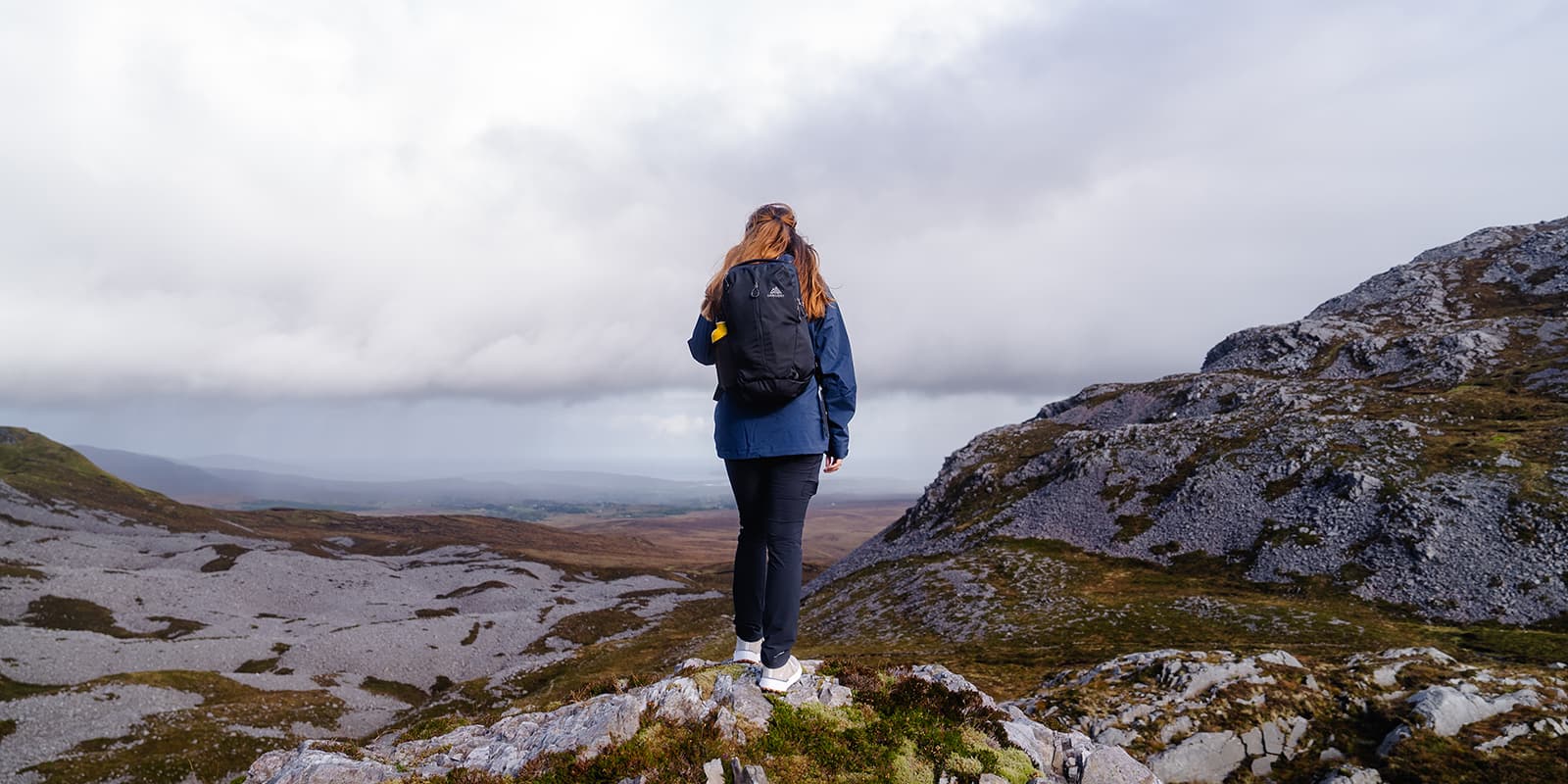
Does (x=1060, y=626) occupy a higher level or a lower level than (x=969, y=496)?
lower

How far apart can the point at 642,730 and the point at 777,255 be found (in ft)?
23.6

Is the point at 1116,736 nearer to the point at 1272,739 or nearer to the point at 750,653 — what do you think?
the point at 1272,739

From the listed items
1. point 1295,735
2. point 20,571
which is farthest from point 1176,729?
point 20,571

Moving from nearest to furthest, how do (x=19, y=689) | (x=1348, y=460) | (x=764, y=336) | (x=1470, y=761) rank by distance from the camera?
(x=764, y=336)
(x=1470, y=761)
(x=19, y=689)
(x=1348, y=460)

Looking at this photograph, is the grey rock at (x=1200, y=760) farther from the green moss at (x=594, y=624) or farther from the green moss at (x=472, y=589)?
the green moss at (x=472, y=589)

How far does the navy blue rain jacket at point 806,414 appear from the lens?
8.89 metres

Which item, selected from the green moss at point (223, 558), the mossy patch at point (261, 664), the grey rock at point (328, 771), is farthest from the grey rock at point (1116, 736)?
the green moss at point (223, 558)

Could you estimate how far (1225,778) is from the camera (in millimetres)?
15750

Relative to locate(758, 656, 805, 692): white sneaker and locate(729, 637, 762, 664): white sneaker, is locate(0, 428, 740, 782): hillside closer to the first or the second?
locate(729, 637, 762, 664): white sneaker

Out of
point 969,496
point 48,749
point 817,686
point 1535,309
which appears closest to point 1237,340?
point 1535,309

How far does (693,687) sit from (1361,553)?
5542 centimetres

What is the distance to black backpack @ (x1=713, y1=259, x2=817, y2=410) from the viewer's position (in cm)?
849

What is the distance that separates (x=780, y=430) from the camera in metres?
8.89

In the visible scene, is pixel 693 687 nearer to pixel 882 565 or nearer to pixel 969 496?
pixel 882 565
